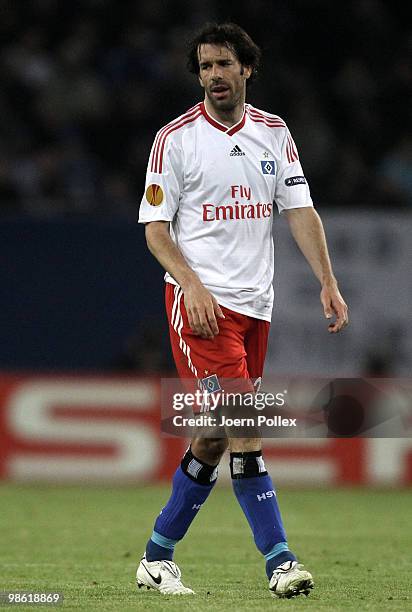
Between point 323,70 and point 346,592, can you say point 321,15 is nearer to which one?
point 323,70

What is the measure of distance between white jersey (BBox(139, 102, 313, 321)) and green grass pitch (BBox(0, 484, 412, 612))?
124cm

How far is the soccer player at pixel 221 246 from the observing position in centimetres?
527

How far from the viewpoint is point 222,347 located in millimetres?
5273

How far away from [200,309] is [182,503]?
0.88m

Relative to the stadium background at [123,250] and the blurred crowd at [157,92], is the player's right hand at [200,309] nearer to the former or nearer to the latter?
the stadium background at [123,250]

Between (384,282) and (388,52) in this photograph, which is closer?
(384,282)

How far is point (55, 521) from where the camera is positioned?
883 cm

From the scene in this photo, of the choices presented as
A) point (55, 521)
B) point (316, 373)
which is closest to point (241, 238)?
point (55, 521)

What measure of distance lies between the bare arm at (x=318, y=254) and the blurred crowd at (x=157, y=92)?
6.98 meters

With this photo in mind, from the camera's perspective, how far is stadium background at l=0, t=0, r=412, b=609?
38.6 ft

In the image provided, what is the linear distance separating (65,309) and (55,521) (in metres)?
4.21

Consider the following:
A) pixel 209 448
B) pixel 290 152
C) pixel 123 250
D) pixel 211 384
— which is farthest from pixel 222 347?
pixel 123 250

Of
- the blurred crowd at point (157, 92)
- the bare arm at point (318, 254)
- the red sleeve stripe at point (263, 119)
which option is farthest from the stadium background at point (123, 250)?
the red sleeve stripe at point (263, 119)

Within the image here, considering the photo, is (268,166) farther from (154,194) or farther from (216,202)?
(154,194)
